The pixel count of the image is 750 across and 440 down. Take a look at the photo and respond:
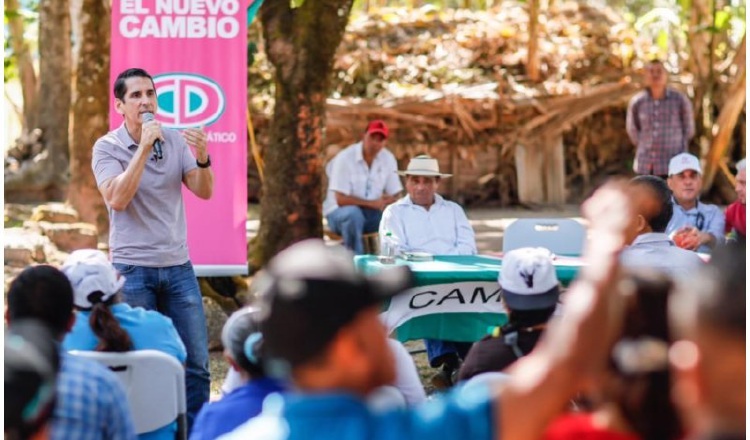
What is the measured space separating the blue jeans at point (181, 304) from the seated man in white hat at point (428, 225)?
183 centimetres

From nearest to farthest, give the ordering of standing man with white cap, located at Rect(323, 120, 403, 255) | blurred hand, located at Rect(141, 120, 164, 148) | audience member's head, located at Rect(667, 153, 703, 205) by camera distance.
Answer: blurred hand, located at Rect(141, 120, 164, 148)
audience member's head, located at Rect(667, 153, 703, 205)
standing man with white cap, located at Rect(323, 120, 403, 255)

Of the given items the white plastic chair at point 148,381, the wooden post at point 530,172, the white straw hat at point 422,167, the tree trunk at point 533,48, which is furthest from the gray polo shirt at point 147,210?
the wooden post at point 530,172

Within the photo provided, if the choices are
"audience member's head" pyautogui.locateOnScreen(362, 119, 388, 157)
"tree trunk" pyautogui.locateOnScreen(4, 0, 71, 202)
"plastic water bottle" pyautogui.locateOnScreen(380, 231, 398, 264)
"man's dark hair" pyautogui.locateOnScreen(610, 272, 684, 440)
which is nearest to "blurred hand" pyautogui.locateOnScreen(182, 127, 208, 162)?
"plastic water bottle" pyautogui.locateOnScreen(380, 231, 398, 264)

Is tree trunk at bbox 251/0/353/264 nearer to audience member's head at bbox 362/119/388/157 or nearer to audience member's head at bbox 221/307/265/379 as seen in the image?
audience member's head at bbox 362/119/388/157

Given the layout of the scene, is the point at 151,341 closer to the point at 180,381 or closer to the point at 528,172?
the point at 180,381

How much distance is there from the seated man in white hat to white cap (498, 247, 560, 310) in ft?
10.5

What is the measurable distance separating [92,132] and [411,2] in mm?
11686

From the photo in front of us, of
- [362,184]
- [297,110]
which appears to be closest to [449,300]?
[297,110]

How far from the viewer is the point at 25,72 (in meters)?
20.0

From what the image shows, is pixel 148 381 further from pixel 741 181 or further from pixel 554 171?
pixel 554 171

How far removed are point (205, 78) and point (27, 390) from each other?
208 inches

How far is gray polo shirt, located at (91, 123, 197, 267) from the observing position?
17.0 ft

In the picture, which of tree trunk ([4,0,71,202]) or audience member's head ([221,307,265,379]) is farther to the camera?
tree trunk ([4,0,71,202])

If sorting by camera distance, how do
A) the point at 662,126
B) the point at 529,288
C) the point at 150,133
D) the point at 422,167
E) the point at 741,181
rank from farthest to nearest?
1. the point at 662,126
2. the point at 422,167
3. the point at 741,181
4. the point at 150,133
5. the point at 529,288
